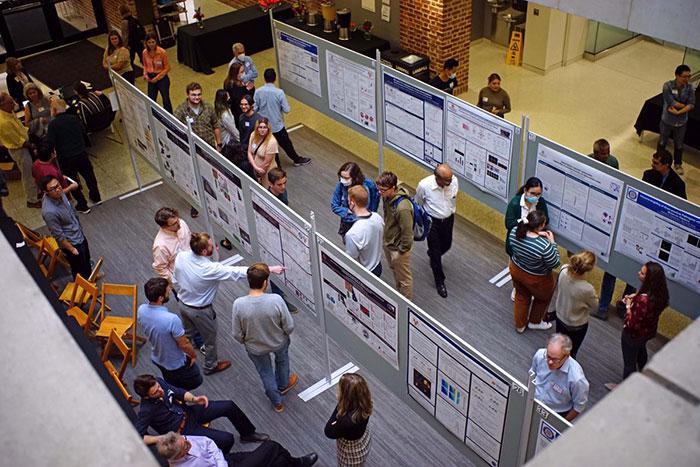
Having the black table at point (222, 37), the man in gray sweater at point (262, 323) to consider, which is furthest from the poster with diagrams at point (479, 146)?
the black table at point (222, 37)

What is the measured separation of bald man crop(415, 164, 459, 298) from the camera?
654 centimetres

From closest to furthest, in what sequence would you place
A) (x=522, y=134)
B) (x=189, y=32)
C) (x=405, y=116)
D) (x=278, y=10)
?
(x=522, y=134) < (x=405, y=116) < (x=189, y=32) < (x=278, y=10)

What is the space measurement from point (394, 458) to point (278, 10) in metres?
10.6

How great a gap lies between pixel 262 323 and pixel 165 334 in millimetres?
782

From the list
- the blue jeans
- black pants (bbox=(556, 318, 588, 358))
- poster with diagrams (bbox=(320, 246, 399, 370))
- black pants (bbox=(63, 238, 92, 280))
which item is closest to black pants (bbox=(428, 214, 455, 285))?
black pants (bbox=(556, 318, 588, 358))

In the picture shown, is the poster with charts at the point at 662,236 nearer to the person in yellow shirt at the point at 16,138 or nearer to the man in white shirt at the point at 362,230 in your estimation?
the man in white shirt at the point at 362,230

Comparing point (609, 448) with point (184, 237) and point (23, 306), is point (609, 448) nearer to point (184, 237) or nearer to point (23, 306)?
point (23, 306)

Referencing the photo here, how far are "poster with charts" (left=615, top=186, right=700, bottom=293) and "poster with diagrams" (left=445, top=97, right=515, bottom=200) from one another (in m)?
1.40

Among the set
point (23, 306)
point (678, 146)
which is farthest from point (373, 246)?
point (678, 146)

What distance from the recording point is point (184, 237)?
245 inches

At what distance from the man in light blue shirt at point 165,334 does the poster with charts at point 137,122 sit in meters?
Answer: 3.01

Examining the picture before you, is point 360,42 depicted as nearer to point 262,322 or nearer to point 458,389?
point 262,322

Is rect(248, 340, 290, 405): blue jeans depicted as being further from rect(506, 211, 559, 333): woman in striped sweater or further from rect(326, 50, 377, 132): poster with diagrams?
rect(326, 50, 377, 132): poster with diagrams

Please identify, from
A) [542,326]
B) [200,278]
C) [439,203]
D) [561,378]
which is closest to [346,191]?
[439,203]
